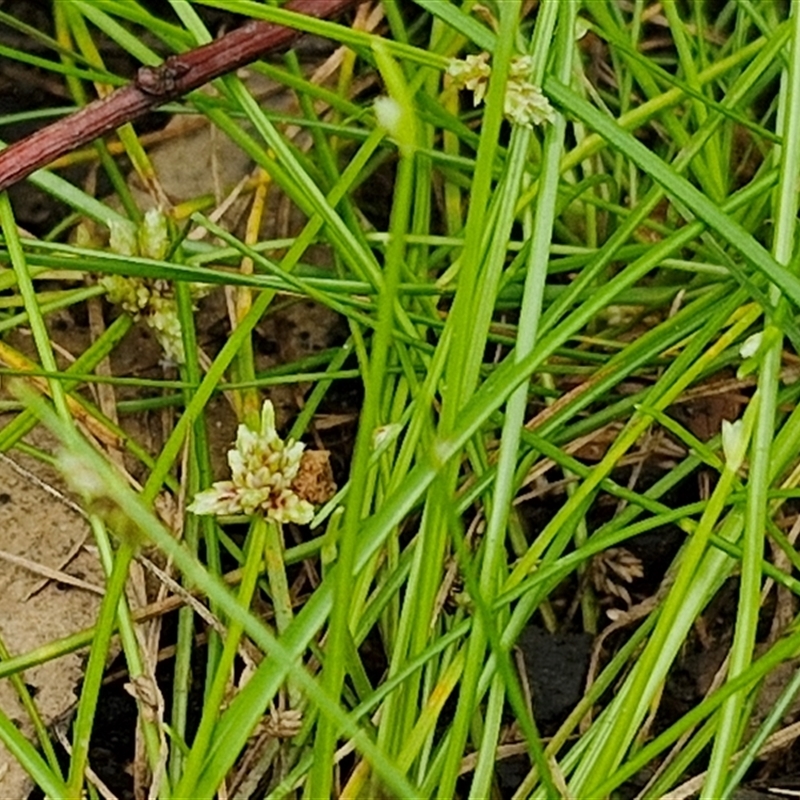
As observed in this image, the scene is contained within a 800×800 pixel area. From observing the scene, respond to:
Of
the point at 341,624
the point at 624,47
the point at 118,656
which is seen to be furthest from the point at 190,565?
the point at 624,47

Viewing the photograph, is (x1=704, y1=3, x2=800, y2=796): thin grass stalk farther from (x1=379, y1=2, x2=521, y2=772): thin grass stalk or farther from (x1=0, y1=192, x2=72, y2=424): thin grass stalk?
(x1=0, y1=192, x2=72, y2=424): thin grass stalk

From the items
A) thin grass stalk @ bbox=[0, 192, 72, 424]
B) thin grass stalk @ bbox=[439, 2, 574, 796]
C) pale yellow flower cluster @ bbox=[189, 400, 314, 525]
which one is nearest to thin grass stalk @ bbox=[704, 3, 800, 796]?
thin grass stalk @ bbox=[439, 2, 574, 796]

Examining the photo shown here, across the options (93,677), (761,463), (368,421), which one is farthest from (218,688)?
(761,463)

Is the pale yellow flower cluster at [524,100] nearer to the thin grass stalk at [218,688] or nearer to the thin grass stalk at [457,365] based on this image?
the thin grass stalk at [457,365]

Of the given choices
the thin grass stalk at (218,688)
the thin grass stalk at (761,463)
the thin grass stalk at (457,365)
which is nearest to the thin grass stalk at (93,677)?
the thin grass stalk at (218,688)

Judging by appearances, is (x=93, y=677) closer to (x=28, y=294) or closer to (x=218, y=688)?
(x=218, y=688)

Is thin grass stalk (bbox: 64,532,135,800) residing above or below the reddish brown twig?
below

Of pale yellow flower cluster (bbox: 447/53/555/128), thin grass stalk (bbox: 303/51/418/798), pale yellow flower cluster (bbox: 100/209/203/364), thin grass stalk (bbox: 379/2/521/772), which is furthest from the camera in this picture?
pale yellow flower cluster (bbox: 100/209/203/364)
